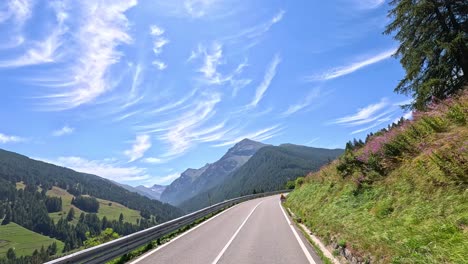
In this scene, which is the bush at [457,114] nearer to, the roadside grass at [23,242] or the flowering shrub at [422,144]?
the flowering shrub at [422,144]

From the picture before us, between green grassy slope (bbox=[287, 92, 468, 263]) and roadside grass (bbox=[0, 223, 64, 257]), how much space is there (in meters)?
189

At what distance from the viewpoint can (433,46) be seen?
1694cm

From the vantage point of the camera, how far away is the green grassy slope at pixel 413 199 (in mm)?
6152

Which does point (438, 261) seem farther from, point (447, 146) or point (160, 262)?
point (160, 262)

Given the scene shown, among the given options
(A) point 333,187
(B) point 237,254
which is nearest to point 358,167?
(A) point 333,187

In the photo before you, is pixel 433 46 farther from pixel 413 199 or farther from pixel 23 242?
pixel 23 242

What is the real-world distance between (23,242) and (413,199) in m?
219

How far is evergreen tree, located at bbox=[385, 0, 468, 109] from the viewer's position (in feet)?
53.0

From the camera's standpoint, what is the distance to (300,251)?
10461 millimetres

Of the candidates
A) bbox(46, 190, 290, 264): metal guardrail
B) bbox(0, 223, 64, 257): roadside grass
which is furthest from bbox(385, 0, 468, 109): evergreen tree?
bbox(0, 223, 64, 257): roadside grass

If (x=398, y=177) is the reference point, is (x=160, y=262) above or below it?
below

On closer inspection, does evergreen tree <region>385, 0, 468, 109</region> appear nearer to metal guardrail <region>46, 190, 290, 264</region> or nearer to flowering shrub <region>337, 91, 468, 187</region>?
flowering shrub <region>337, 91, 468, 187</region>

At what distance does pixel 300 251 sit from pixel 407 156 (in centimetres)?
528

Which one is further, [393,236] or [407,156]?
[407,156]
